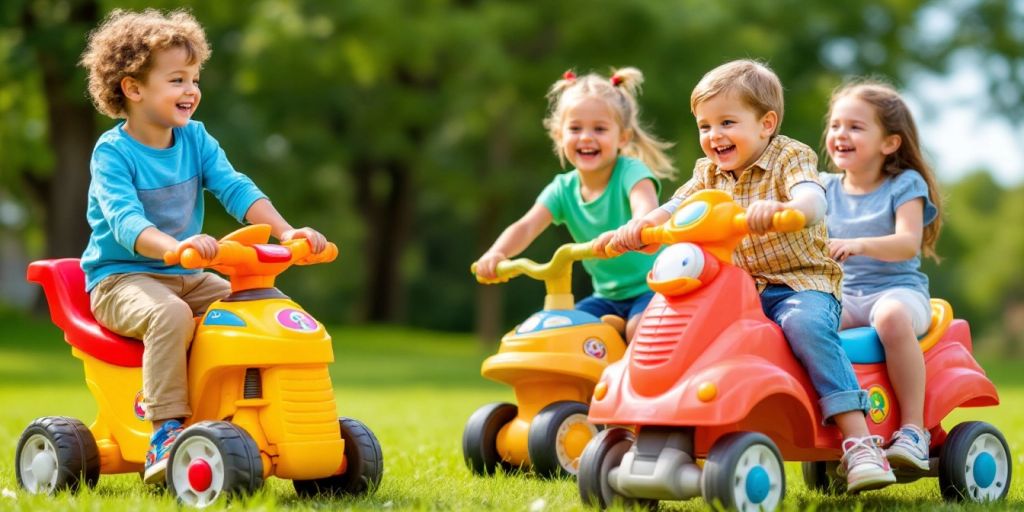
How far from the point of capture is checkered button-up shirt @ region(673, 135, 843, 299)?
14.7 ft

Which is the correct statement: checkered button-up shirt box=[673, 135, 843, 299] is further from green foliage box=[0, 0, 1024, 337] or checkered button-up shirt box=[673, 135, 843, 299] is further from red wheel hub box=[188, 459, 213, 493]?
green foliage box=[0, 0, 1024, 337]

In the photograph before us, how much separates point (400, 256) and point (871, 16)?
11839mm

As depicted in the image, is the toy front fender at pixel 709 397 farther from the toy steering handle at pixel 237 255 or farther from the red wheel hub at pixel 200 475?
the red wheel hub at pixel 200 475

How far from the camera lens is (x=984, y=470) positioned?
16.1 ft

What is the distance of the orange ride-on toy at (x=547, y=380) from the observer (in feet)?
17.9

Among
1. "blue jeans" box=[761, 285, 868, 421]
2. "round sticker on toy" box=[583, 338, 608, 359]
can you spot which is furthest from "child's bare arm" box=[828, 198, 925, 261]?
"round sticker on toy" box=[583, 338, 608, 359]

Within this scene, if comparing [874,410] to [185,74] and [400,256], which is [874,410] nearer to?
[185,74]

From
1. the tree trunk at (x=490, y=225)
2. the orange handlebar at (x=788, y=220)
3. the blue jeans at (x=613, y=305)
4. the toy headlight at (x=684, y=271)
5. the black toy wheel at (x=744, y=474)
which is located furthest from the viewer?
the tree trunk at (x=490, y=225)

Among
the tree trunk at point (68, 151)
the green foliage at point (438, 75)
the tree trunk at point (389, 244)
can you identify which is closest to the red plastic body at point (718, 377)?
the green foliage at point (438, 75)

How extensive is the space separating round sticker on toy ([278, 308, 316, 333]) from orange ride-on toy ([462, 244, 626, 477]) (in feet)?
3.72

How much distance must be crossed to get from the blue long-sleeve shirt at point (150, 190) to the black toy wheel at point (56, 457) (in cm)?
57

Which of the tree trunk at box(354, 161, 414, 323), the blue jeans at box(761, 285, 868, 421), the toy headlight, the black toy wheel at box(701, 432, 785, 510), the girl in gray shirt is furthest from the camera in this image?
the tree trunk at box(354, 161, 414, 323)

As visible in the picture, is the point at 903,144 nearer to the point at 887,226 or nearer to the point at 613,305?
the point at 887,226

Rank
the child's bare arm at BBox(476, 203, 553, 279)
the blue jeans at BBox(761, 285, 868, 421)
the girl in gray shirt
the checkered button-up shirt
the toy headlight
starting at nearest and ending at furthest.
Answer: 1. the toy headlight
2. the blue jeans at BBox(761, 285, 868, 421)
3. the checkered button-up shirt
4. the girl in gray shirt
5. the child's bare arm at BBox(476, 203, 553, 279)
